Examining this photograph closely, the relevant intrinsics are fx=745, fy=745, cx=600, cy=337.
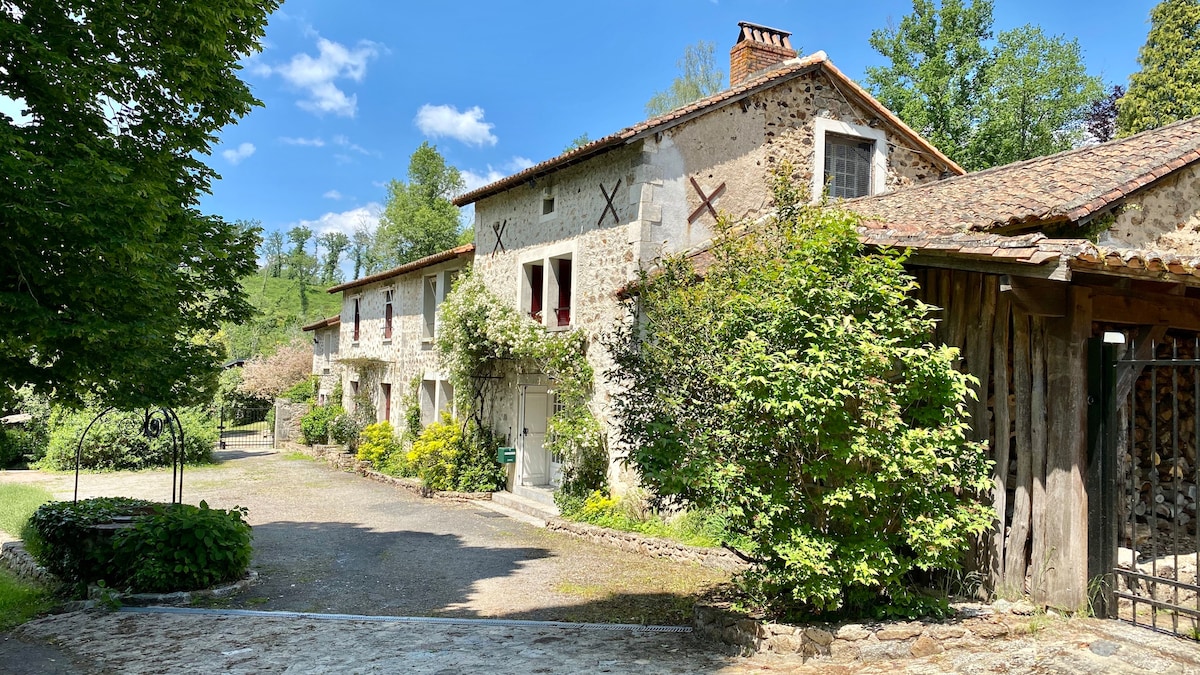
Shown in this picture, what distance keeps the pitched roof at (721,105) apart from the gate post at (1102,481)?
25.1ft

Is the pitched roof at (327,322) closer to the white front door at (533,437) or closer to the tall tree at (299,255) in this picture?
the white front door at (533,437)

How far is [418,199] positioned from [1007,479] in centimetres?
3812

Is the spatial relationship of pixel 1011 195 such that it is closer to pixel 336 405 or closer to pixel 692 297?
pixel 692 297

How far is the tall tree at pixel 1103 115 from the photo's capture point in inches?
941

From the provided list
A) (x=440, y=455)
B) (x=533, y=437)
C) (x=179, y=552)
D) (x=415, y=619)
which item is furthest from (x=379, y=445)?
(x=415, y=619)

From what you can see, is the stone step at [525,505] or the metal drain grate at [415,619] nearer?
the metal drain grate at [415,619]

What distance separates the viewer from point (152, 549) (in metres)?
8.44

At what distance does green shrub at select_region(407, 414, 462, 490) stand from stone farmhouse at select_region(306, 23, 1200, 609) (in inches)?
41.8

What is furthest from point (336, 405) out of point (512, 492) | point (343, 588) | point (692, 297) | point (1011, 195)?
point (1011, 195)

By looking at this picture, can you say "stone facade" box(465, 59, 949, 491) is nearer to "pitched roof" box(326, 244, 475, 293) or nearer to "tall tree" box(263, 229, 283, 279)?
"pitched roof" box(326, 244, 475, 293)

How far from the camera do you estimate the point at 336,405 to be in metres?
26.0

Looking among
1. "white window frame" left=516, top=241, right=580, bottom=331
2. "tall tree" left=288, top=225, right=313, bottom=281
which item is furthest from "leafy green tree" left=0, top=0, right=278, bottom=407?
"tall tree" left=288, top=225, right=313, bottom=281

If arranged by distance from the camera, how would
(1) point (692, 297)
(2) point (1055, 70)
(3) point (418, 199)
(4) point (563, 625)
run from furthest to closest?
(3) point (418, 199), (2) point (1055, 70), (1) point (692, 297), (4) point (563, 625)

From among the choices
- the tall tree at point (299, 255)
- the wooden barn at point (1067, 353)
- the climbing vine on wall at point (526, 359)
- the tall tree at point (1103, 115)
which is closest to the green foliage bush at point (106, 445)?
the climbing vine on wall at point (526, 359)
